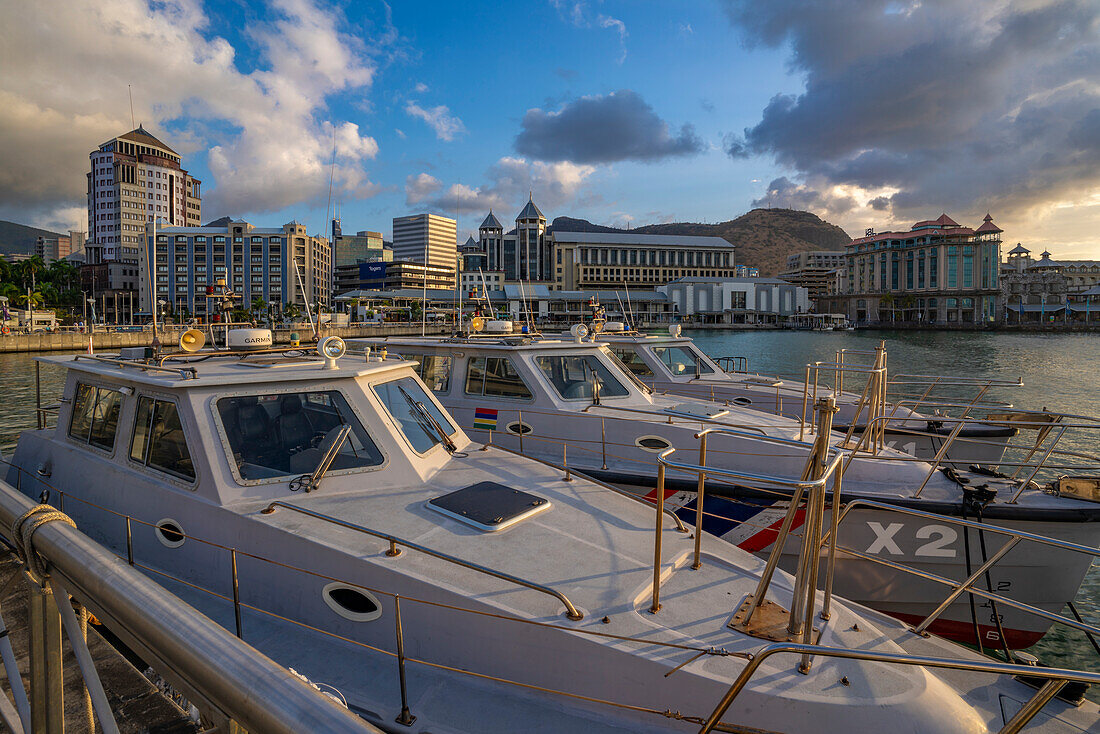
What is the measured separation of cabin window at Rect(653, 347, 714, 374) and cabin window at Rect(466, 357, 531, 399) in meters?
5.28

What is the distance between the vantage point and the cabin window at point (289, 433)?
5.19m

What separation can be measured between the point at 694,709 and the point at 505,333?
29.6 feet

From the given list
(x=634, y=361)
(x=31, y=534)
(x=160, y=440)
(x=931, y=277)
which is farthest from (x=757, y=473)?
(x=931, y=277)

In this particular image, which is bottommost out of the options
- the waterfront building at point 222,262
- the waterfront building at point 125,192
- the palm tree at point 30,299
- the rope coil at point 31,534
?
the rope coil at point 31,534

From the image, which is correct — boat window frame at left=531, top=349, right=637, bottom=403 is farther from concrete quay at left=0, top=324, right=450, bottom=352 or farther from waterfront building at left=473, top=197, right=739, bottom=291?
waterfront building at left=473, top=197, right=739, bottom=291

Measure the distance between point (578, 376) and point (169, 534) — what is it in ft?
20.5

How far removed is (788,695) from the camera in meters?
3.11

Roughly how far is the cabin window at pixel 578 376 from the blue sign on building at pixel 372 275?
156520 mm

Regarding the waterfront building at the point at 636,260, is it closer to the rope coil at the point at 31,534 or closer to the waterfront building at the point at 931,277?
the waterfront building at the point at 931,277

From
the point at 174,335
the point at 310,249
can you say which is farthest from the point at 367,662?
the point at 310,249

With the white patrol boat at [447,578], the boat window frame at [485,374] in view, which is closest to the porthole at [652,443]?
the boat window frame at [485,374]

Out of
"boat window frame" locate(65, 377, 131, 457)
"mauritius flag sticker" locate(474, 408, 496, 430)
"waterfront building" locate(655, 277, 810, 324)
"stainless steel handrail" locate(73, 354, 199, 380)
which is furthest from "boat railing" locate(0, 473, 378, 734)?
"waterfront building" locate(655, 277, 810, 324)

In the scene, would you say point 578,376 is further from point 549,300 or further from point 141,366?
point 549,300

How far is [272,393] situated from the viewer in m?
5.41
